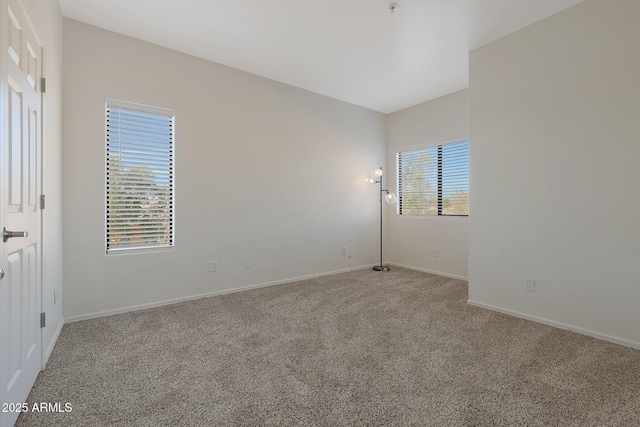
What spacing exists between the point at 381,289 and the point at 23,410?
3408 millimetres

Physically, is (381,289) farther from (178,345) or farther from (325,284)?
(178,345)

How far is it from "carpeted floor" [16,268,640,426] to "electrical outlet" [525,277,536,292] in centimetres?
33

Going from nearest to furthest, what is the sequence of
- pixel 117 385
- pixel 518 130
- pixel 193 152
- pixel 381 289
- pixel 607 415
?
1. pixel 607 415
2. pixel 117 385
3. pixel 518 130
4. pixel 193 152
5. pixel 381 289

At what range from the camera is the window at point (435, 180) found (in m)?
4.55

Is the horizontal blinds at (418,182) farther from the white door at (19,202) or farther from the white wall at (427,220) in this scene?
the white door at (19,202)

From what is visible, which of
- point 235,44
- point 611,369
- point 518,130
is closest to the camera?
point 611,369

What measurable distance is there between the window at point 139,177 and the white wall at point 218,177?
0.32 ft

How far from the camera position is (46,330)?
2.11 meters

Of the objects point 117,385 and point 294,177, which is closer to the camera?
point 117,385

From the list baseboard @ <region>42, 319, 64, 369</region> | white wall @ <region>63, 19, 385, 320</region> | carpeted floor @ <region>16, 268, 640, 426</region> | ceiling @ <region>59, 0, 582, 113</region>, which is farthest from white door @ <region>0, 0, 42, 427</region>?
ceiling @ <region>59, 0, 582, 113</region>

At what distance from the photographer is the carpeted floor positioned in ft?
5.13

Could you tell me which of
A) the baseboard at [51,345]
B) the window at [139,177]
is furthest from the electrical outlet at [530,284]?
the baseboard at [51,345]

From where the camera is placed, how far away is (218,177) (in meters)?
3.65

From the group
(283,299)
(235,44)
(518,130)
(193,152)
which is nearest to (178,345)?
(283,299)
